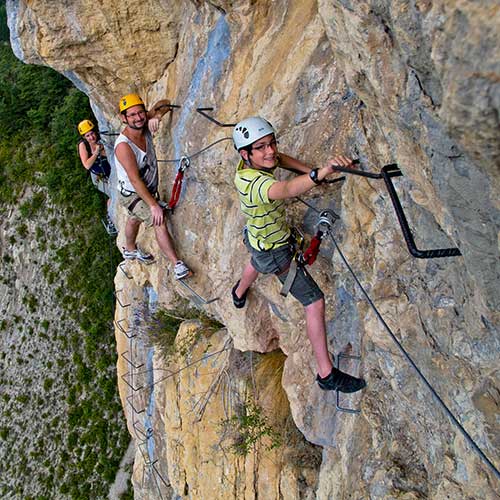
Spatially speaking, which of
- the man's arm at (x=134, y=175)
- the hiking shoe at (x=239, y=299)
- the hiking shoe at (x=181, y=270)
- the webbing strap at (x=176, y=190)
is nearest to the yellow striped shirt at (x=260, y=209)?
the hiking shoe at (x=239, y=299)

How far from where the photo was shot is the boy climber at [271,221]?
13.9 ft

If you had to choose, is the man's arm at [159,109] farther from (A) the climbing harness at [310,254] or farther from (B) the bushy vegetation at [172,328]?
(A) the climbing harness at [310,254]

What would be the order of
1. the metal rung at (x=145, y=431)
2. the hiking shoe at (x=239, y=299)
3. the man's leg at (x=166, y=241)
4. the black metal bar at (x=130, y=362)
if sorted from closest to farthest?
1. the hiking shoe at (x=239, y=299)
2. the man's leg at (x=166, y=241)
3. the metal rung at (x=145, y=431)
4. the black metal bar at (x=130, y=362)

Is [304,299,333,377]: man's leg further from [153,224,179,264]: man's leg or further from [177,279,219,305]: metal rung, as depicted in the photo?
[153,224,179,264]: man's leg

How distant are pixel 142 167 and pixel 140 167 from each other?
31 mm

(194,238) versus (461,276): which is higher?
(461,276)

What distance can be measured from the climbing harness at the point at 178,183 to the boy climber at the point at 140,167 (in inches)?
7.2

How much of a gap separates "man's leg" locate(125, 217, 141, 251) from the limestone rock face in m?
0.49

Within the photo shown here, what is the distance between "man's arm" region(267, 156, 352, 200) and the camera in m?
3.62

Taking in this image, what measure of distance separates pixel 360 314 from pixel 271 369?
9.79ft

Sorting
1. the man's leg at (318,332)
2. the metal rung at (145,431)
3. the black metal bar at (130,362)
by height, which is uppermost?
the man's leg at (318,332)

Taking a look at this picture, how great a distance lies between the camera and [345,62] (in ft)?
10.1

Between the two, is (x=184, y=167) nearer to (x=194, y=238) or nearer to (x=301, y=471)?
(x=194, y=238)

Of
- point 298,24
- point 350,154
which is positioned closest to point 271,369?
point 350,154
